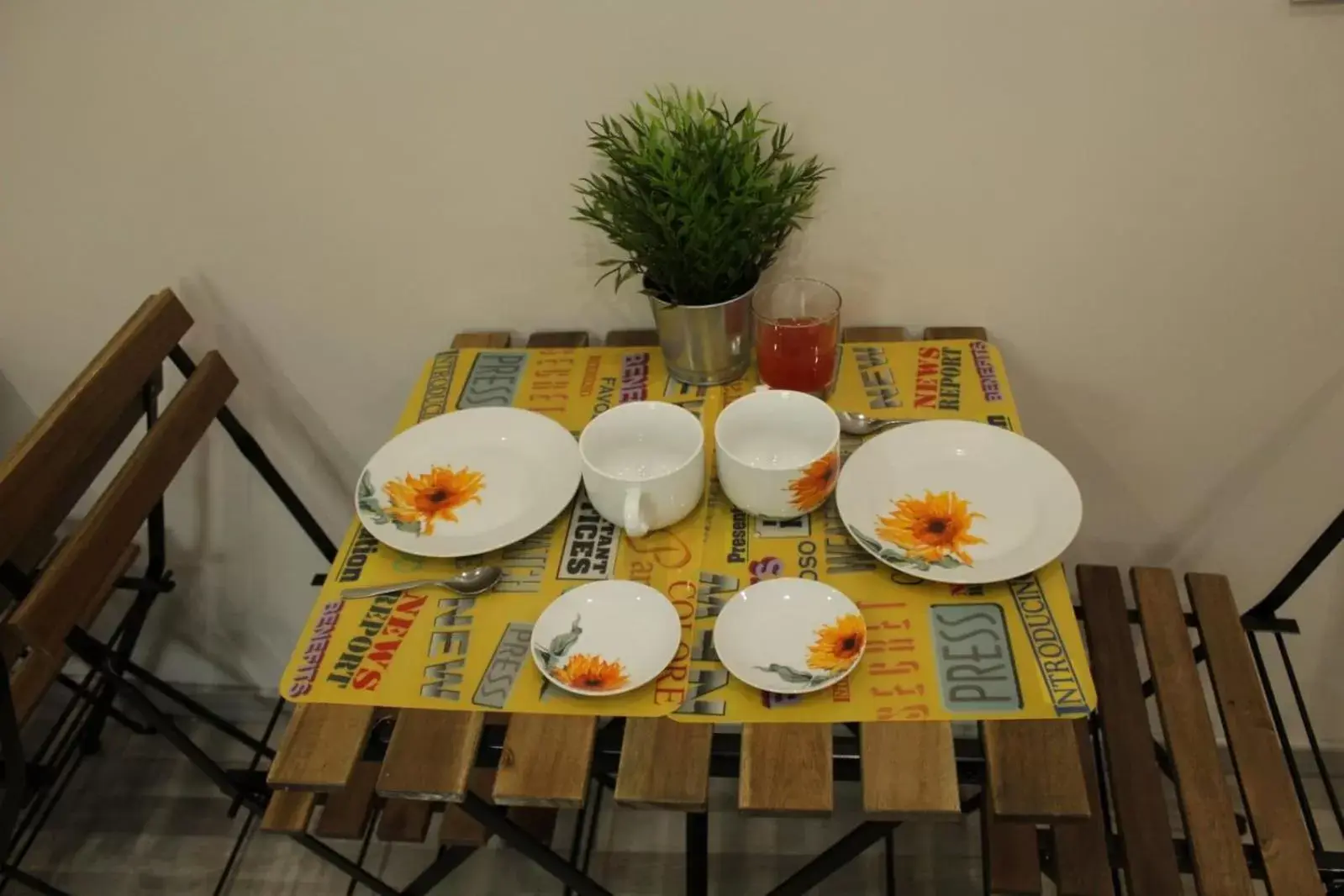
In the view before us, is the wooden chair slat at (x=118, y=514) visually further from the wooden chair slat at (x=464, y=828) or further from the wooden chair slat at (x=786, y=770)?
the wooden chair slat at (x=786, y=770)

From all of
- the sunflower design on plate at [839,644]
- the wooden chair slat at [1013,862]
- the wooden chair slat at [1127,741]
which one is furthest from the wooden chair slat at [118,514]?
the wooden chair slat at [1127,741]

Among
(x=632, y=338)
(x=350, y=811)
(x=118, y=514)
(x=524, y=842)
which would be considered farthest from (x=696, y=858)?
(x=118, y=514)

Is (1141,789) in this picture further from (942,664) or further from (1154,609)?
(942,664)

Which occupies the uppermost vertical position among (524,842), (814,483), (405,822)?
(814,483)

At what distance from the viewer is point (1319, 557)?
3.37 feet

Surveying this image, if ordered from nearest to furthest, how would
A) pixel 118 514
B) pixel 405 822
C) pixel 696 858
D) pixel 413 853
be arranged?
pixel 118 514 → pixel 696 858 → pixel 405 822 → pixel 413 853

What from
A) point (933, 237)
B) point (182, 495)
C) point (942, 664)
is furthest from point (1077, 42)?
point (182, 495)

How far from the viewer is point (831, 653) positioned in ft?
2.45

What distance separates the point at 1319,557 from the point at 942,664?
577mm

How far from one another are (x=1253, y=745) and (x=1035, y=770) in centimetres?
42

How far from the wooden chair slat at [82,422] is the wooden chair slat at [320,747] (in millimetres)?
307

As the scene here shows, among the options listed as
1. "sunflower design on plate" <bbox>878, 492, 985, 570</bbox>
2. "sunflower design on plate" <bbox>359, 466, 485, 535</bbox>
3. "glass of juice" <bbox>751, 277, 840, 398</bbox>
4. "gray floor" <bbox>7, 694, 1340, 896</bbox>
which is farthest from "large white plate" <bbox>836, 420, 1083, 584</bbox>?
"gray floor" <bbox>7, 694, 1340, 896</bbox>

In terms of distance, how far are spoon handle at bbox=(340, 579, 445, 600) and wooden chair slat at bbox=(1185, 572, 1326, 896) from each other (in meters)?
0.81

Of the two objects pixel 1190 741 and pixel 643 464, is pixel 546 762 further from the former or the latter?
pixel 1190 741
